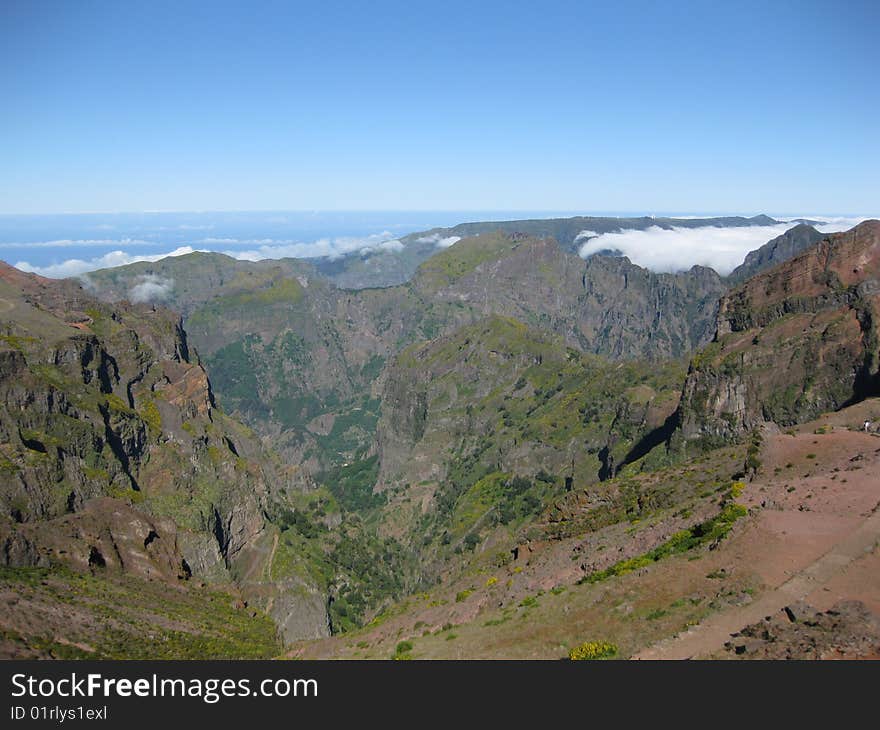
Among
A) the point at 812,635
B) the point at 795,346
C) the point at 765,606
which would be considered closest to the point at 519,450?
the point at 795,346

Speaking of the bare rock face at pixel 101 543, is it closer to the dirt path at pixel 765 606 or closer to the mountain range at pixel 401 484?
the mountain range at pixel 401 484

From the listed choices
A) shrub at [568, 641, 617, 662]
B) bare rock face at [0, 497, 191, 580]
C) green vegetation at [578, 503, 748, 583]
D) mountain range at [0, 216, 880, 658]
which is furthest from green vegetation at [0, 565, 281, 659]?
green vegetation at [578, 503, 748, 583]

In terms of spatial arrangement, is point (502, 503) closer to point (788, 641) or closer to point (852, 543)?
point (852, 543)

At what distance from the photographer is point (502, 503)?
153 m

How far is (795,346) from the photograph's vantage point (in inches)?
4090

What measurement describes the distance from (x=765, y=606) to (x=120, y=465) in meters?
105

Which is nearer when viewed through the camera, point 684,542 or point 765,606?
point 765,606

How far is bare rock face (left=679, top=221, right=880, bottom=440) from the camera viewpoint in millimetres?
95875

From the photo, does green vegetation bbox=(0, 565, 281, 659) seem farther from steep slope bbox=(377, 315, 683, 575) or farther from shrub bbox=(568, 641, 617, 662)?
steep slope bbox=(377, 315, 683, 575)

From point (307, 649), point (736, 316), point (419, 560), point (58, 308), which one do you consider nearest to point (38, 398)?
point (58, 308)

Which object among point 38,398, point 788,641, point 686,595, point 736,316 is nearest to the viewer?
point 788,641

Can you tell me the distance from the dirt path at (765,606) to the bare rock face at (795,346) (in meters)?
60.0

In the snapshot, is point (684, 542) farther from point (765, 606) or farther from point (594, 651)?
point (594, 651)
